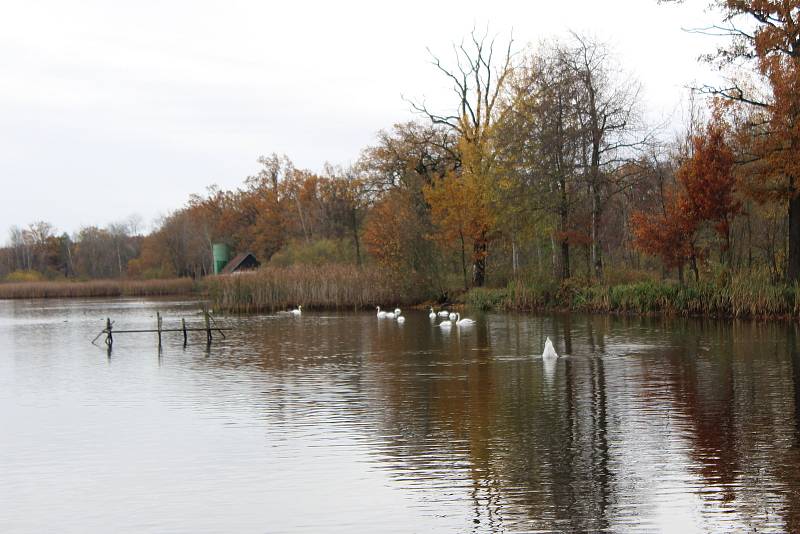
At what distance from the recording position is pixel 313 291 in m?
42.4

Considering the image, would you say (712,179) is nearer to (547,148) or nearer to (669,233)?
(669,233)

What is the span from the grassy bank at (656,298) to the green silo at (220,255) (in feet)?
158

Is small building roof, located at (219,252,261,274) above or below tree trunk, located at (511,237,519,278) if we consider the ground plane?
above

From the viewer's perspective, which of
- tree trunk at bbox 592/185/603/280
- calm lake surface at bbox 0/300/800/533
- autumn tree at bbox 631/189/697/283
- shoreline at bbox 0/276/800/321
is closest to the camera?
calm lake surface at bbox 0/300/800/533

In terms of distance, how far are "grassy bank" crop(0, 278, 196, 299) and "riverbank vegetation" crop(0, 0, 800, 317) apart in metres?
21.3

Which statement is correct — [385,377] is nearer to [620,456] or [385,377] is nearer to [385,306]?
[620,456]

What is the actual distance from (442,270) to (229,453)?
32.9m

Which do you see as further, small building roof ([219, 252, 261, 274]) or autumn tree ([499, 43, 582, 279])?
small building roof ([219, 252, 261, 274])

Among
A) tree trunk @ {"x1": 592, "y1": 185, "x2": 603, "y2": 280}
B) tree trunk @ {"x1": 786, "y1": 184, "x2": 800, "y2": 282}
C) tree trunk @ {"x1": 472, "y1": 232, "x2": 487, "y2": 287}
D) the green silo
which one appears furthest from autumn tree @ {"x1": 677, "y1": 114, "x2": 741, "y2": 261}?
the green silo

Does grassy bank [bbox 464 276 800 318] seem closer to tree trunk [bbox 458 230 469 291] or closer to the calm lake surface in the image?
tree trunk [bbox 458 230 469 291]

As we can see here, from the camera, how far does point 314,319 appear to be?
35844mm

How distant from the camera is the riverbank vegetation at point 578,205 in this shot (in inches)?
1035

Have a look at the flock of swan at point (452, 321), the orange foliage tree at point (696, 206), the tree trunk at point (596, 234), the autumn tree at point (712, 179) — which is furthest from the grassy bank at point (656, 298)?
the flock of swan at point (452, 321)

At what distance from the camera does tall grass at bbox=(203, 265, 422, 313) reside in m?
42.6
